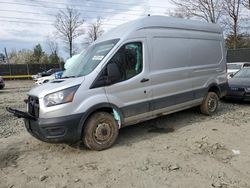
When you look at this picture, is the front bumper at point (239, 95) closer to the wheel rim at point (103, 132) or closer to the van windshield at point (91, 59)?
the van windshield at point (91, 59)

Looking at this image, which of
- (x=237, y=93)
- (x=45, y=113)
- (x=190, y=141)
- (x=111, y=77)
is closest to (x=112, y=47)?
(x=111, y=77)

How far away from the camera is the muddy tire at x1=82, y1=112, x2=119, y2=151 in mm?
5027

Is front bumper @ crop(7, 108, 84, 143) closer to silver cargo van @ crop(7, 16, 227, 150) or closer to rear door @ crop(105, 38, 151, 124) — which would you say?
silver cargo van @ crop(7, 16, 227, 150)

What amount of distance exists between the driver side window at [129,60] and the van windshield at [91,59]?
22 cm

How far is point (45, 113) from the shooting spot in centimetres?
475

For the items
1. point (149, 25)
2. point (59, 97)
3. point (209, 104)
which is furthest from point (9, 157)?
point (209, 104)

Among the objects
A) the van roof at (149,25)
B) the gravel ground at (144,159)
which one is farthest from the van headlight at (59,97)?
the van roof at (149,25)

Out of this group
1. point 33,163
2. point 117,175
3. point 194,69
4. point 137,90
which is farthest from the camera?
point 194,69

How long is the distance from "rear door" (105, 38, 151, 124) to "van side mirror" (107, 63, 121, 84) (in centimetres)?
8

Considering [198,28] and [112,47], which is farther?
[198,28]

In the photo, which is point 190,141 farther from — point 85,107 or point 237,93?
point 237,93

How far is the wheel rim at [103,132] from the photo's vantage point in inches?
202

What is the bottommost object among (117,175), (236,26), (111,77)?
(117,175)

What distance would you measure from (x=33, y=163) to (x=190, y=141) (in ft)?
10.1
